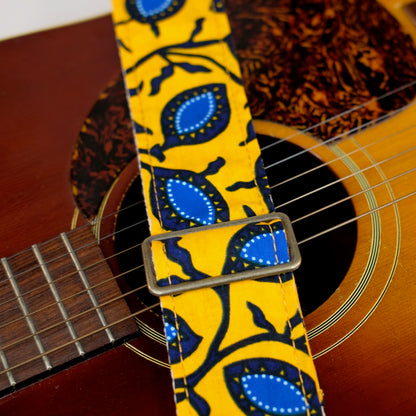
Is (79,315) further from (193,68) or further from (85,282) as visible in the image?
(193,68)

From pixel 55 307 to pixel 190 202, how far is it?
18cm

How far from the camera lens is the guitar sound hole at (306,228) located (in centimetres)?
54

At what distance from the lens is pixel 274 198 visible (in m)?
0.58

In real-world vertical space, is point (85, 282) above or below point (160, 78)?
below

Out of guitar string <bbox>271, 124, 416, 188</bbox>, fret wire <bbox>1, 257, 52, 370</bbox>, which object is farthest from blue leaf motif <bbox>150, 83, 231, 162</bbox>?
fret wire <bbox>1, 257, 52, 370</bbox>

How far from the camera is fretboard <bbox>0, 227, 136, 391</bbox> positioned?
→ 0.48m

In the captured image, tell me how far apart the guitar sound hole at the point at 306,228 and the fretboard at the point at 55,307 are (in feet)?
0.12

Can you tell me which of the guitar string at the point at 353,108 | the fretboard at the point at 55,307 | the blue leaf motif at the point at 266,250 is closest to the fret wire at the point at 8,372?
the fretboard at the point at 55,307

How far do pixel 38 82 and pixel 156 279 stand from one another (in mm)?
331

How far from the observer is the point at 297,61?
2.15ft

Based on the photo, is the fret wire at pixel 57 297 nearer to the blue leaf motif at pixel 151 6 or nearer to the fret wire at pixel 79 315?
the fret wire at pixel 79 315

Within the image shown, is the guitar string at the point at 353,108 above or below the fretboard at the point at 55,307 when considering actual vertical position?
above

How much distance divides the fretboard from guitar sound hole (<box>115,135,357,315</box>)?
37 mm

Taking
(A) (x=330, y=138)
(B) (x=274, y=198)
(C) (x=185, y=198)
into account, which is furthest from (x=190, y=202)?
(A) (x=330, y=138)
